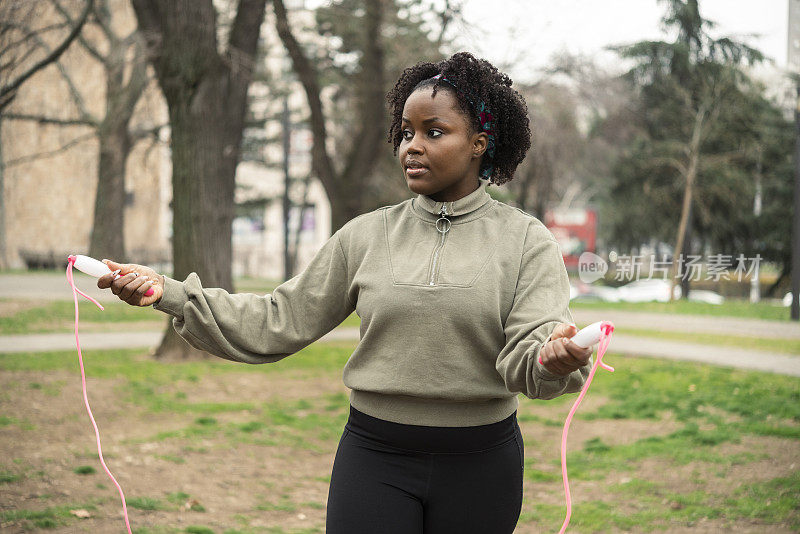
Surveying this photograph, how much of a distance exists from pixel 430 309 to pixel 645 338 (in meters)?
12.5

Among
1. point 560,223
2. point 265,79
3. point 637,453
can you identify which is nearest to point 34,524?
point 637,453

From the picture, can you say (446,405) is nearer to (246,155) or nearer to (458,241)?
(458,241)

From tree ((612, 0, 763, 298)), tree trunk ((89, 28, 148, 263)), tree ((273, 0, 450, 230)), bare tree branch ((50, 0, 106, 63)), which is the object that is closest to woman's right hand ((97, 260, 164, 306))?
tree ((612, 0, 763, 298))

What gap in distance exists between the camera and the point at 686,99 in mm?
8211

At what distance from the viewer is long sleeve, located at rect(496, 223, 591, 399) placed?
6.68 ft

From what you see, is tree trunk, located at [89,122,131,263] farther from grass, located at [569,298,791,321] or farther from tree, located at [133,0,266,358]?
grass, located at [569,298,791,321]

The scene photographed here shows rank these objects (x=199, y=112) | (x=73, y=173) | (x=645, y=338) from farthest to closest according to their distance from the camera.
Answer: (x=73, y=173) < (x=645, y=338) < (x=199, y=112)

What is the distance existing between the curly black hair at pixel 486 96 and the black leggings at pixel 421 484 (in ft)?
2.68

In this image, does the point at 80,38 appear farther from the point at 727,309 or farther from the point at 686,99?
the point at 727,309

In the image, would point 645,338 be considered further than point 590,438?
Yes

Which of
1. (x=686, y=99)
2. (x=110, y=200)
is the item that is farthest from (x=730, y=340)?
(x=110, y=200)

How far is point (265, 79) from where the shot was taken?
1055 inches

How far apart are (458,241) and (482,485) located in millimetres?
665

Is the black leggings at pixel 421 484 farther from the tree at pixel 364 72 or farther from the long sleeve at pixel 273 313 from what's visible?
the tree at pixel 364 72
